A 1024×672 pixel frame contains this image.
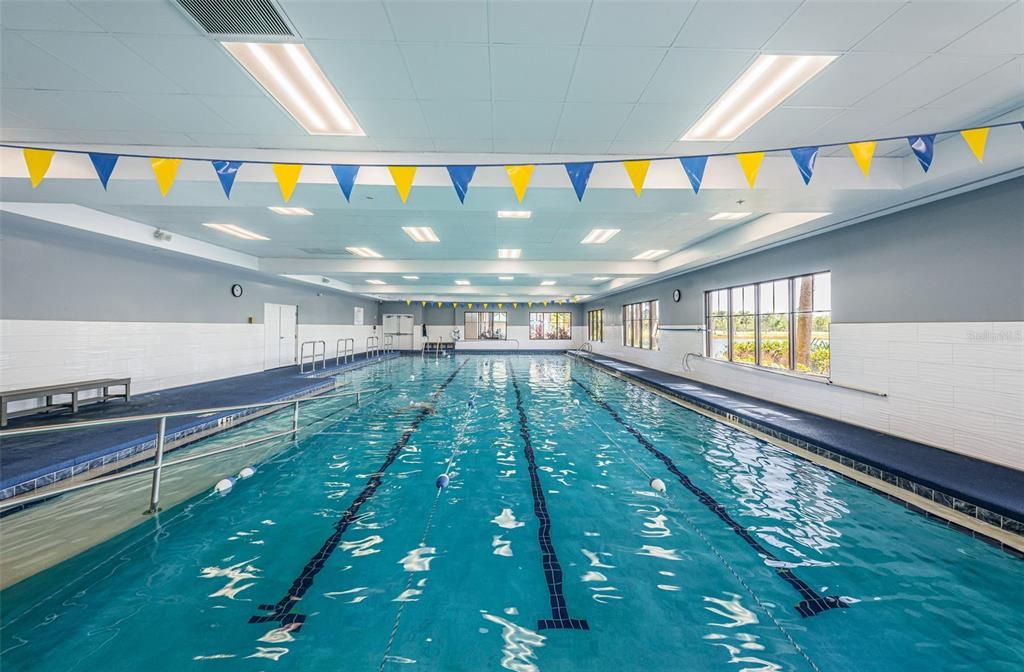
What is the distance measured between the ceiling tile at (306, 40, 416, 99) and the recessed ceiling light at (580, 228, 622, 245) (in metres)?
4.33

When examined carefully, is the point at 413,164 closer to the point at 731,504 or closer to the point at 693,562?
the point at 693,562

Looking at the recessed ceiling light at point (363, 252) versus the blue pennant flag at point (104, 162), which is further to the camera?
the recessed ceiling light at point (363, 252)

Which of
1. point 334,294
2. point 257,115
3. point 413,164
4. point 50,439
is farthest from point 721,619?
point 334,294

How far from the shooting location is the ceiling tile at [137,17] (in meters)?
1.98

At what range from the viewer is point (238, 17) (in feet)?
6.75

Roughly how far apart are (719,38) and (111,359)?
28.9 feet

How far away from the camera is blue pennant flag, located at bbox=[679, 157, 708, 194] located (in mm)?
3531

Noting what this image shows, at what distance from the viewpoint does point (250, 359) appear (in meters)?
9.65

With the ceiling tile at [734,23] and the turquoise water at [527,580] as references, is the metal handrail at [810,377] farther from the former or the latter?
the ceiling tile at [734,23]

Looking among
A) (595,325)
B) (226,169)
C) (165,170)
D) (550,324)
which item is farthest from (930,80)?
(550,324)

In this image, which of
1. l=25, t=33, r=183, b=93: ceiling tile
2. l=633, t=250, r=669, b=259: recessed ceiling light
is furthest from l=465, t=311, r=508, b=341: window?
l=25, t=33, r=183, b=93: ceiling tile

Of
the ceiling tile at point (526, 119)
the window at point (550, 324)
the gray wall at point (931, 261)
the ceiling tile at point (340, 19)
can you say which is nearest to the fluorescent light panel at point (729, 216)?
the gray wall at point (931, 261)

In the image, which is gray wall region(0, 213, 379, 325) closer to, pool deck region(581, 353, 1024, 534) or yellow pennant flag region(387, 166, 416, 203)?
yellow pennant flag region(387, 166, 416, 203)

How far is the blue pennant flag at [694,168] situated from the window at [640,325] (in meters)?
8.19
